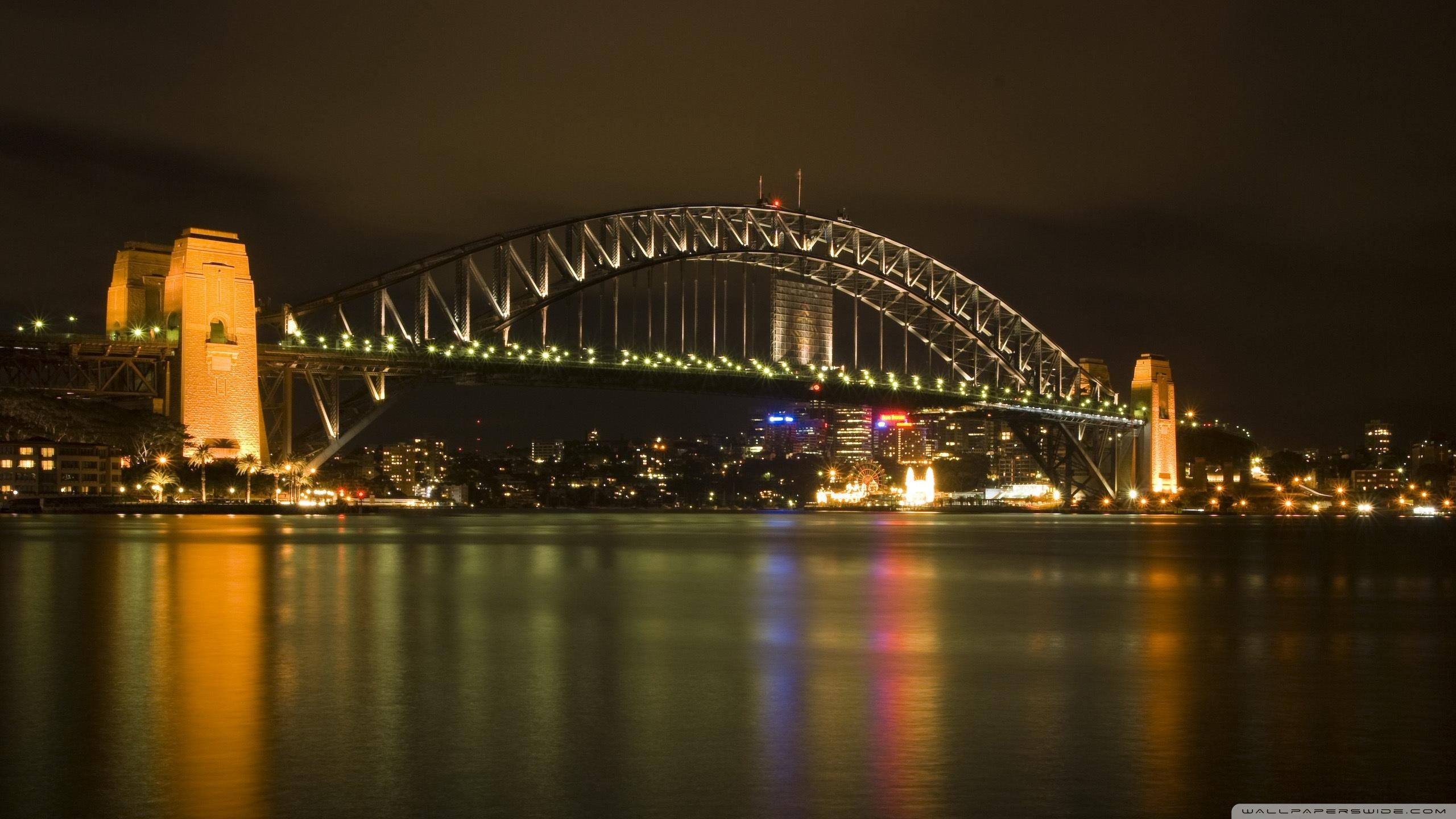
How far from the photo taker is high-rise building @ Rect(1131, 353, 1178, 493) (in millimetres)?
96500

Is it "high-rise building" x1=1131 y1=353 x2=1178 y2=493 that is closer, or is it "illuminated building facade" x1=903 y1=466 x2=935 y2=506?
"high-rise building" x1=1131 y1=353 x2=1178 y2=493

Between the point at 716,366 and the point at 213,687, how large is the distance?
5980 cm

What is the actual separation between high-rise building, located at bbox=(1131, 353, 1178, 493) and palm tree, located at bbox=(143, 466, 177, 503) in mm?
67081

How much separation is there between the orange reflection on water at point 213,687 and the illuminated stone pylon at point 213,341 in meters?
32.1

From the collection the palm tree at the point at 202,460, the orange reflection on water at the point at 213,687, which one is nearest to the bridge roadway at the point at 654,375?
the palm tree at the point at 202,460

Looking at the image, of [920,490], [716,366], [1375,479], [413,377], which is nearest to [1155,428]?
[920,490]

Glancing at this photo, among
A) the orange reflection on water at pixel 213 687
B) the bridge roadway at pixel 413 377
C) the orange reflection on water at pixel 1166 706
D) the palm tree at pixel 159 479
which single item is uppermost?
the bridge roadway at pixel 413 377

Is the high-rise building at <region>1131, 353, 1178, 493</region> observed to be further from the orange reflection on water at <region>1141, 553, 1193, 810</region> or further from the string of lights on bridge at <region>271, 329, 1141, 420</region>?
the orange reflection on water at <region>1141, 553, 1193, 810</region>

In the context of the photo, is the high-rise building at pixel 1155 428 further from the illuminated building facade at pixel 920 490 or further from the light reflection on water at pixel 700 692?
the light reflection on water at pixel 700 692

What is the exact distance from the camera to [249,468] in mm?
51406

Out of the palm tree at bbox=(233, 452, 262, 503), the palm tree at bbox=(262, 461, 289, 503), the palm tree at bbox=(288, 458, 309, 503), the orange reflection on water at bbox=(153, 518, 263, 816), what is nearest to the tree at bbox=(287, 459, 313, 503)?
the palm tree at bbox=(288, 458, 309, 503)

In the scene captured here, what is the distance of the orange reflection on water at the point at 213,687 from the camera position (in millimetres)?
6801

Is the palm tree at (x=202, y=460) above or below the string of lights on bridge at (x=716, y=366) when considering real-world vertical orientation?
below

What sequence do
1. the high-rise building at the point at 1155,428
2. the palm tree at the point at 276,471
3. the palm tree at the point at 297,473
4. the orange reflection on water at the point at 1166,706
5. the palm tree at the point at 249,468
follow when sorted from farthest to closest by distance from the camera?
the high-rise building at the point at 1155,428 < the palm tree at the point at 297,473 < the palm tree at the point at 276,471 < the palm tree at the point at 249,468 < the orange reflection on water at the point at 1166,706
